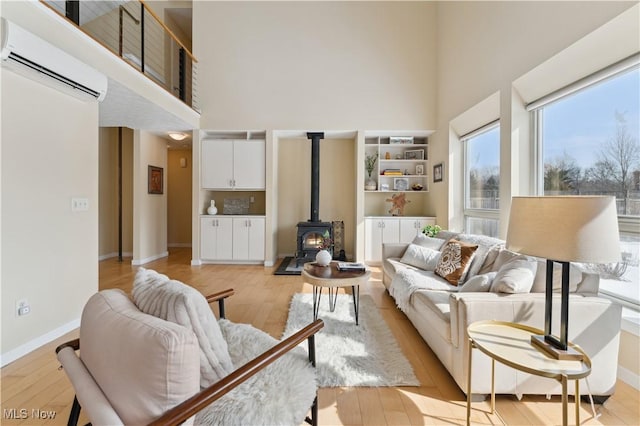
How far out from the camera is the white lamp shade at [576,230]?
1.15 metres

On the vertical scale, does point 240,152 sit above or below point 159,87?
below

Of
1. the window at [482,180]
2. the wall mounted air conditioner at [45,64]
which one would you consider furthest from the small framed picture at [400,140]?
the wall mounted air conditioner at [45,64]

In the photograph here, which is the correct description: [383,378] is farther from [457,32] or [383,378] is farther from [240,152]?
[457,32]

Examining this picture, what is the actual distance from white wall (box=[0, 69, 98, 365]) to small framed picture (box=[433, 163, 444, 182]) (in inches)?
186

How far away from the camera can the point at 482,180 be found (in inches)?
162

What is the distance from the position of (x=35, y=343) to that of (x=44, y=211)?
1044 millimetres

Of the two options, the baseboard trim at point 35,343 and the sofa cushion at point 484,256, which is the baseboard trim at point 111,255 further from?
the sofa cushion at point 484,256

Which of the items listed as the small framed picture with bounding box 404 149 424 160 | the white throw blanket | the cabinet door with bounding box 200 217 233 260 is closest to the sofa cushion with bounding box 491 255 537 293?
the white throw blanket

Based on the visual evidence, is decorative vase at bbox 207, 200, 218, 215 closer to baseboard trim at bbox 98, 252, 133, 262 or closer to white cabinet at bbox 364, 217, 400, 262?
baseboard trim at bbox 98, 252, 133, 262

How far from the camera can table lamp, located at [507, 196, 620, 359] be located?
3.78 feet

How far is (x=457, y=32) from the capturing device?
4.25 metres

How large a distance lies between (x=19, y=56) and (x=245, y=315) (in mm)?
2658

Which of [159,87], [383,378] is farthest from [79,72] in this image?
[383,378]

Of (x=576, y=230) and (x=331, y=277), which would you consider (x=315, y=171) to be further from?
(x=576, y=230)
